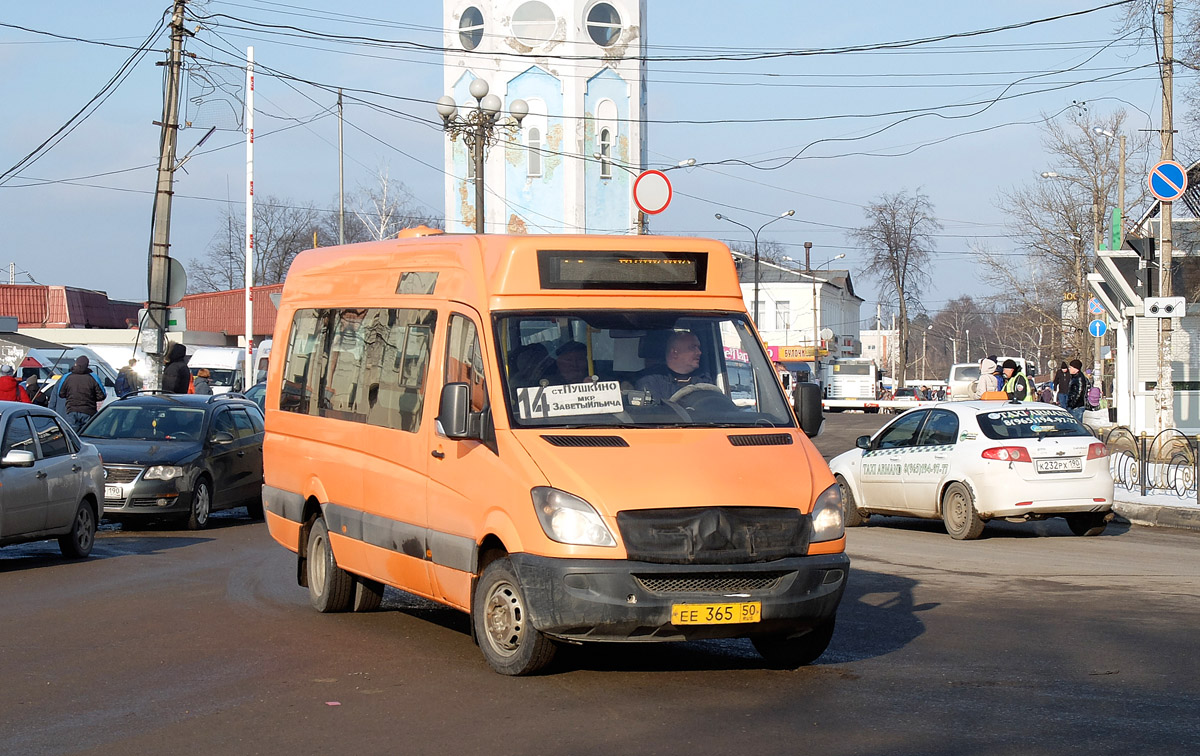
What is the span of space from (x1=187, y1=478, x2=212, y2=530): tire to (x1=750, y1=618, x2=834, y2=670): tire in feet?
34.0

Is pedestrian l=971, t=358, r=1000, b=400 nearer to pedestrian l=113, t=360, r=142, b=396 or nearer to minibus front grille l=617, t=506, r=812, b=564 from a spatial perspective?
pedestrian l=113, t=360, r=142, b=396

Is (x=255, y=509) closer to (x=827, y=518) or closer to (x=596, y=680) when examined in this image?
(x=596, y=680)

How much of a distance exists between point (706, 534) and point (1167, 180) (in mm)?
17888

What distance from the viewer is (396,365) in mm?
8953

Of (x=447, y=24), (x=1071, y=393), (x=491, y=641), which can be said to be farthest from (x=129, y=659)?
(x=447, y=24)

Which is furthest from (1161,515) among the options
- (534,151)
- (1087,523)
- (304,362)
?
A: (534,151)

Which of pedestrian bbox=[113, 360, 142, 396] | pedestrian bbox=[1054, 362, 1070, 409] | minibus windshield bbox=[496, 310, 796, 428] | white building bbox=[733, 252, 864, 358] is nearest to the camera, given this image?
minibus windshield bbox=[496, 310, 796, 428]

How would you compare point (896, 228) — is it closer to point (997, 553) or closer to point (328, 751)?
point (997, 553)

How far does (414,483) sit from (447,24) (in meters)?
47.1

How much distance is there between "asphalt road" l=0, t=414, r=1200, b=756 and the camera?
20.2ft

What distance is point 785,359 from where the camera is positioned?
83062 mm

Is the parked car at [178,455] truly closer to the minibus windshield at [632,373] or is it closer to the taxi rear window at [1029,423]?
the taxi rear window at [1029,423]

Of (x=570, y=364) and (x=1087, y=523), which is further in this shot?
(x=1087, y=523)

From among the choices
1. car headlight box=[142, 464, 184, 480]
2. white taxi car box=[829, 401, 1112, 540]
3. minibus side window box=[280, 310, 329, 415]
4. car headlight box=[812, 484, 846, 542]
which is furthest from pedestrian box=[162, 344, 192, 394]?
car headlight box=[812, 484, 846, 542]
